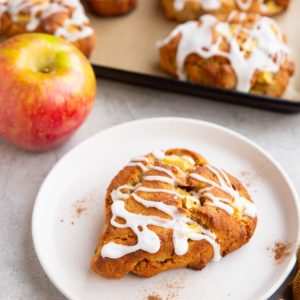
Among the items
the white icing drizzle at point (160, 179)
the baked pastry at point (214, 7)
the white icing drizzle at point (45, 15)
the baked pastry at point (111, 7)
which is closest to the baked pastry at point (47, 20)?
the white icing drizzle at point (45, 15)

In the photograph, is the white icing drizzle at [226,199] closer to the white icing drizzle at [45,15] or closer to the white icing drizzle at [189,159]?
the white icing drizzle at [189,159]

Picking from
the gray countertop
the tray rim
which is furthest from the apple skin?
the tray rim

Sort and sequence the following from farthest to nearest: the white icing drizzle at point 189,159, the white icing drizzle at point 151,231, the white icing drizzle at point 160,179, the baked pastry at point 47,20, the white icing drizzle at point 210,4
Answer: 1. the white icing drizzle at point 210,4
2. the baked pastry at point 47,20
3. the white icing drizzle at point 189,159
4. the white icing drizzle at point 160,179
5. the white icing drizzle at point 151,231

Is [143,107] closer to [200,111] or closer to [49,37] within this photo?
[200,111]

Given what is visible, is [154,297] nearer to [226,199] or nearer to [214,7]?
[226,199]

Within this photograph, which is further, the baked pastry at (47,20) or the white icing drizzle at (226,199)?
the baked pastry at (47,20)

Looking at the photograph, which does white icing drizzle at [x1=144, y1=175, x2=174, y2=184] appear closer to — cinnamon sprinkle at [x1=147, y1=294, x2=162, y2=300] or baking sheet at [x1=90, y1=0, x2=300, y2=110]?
cinnamon sprinkle at [x1=147, y1=294, x2=162, y2=300]

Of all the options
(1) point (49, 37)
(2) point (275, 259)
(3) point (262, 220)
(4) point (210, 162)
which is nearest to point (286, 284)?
(2) point (275, 259)
